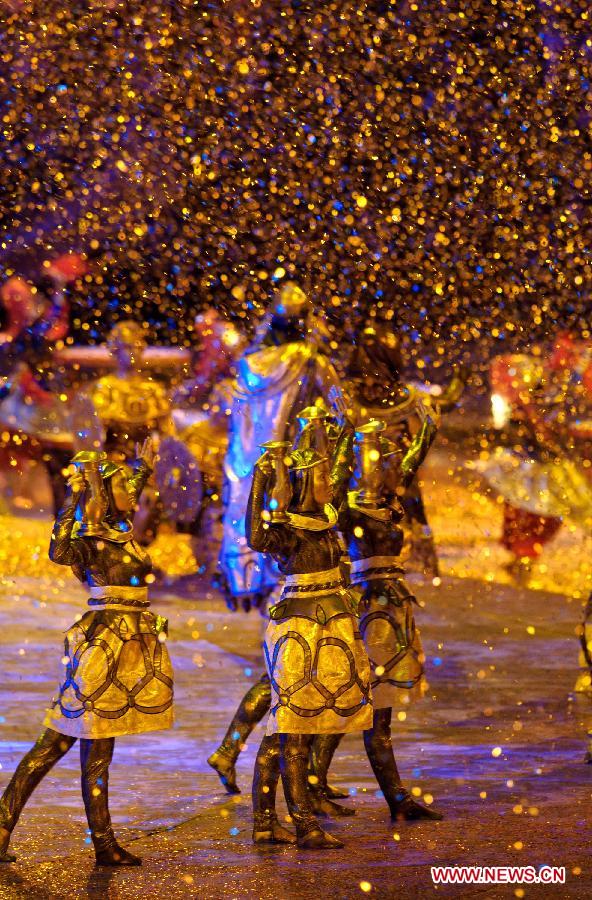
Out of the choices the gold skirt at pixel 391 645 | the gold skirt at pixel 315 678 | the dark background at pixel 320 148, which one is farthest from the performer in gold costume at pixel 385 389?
the gold skirt at pixel 315 678

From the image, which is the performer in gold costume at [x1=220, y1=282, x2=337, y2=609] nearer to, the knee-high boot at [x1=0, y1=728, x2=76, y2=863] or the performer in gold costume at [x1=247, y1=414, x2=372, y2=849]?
the performer in gold costume at [x1=247, y1=414, x2=372, y2=849]

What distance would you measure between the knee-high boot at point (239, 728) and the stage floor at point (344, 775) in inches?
3.8

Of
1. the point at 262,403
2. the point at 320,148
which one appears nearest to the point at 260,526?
the point at 262,403

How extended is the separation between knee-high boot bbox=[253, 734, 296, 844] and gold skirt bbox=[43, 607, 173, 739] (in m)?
0.40

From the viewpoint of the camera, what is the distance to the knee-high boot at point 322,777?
469cm

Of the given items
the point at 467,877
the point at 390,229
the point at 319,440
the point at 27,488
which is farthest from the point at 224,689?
the point at 27,488

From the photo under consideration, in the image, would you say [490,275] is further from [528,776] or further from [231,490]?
[528,776]

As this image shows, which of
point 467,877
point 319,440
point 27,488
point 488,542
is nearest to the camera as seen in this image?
point 467,877

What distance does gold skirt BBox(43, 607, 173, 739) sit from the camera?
4.10 m

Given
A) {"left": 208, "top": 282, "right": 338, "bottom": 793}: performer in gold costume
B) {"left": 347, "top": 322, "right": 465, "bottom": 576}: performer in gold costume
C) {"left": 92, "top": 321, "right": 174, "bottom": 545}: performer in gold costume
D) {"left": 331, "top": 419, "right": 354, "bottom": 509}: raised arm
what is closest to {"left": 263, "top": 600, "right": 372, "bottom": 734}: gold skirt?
{"left": 331, "top": 419, "right": 354, "bottom": 509}: raised arm

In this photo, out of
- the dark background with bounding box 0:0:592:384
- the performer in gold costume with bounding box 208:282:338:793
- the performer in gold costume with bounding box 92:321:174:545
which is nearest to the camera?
the performer in gold costume with bounding box 208:282:338:793

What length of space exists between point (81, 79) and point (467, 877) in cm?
596

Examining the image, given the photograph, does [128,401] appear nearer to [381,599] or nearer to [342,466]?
[342,466]

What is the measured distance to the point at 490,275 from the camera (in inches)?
436
